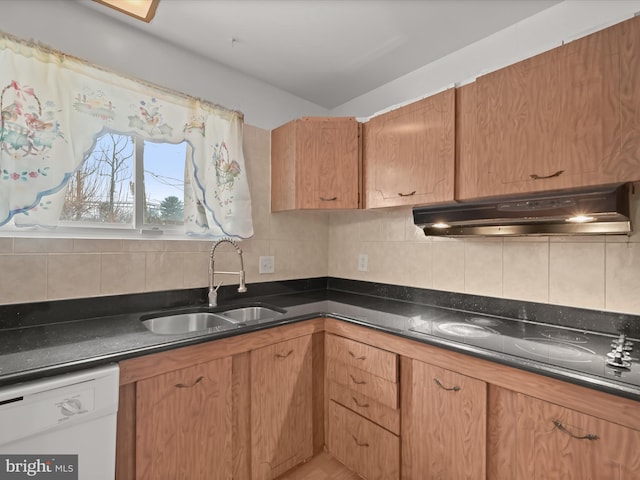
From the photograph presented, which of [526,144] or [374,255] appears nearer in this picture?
[526,144]

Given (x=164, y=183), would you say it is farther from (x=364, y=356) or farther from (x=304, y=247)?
(x=364, y=356)

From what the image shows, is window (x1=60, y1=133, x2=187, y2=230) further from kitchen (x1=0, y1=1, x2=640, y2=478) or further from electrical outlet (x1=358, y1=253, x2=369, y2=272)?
electrical outlet (x1=358, y1=253, x2=369, y2=272)

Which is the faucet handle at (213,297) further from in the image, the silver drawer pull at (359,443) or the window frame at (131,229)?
the silver drawer pull at (359,443)

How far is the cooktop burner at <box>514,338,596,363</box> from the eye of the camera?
107 centimetres

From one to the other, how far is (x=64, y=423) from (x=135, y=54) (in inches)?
66.5

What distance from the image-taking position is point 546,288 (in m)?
1.49

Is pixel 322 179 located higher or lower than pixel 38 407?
higher

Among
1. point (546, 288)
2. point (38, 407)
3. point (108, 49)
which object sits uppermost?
point (108, 49)

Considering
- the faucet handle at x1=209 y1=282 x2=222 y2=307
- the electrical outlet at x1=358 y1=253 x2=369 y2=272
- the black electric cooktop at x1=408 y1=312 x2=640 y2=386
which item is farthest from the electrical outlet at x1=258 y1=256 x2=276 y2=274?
the black electric cooktop at x1=408 y1=312 x2=640 y2=386

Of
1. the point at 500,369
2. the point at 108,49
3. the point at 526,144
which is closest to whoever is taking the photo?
the point at 500,369

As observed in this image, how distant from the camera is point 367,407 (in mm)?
1573

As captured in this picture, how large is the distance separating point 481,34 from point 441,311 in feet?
4.99

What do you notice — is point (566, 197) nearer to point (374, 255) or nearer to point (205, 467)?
point (374, 255)

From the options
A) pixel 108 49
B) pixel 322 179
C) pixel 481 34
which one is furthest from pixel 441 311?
pixel 108 49
